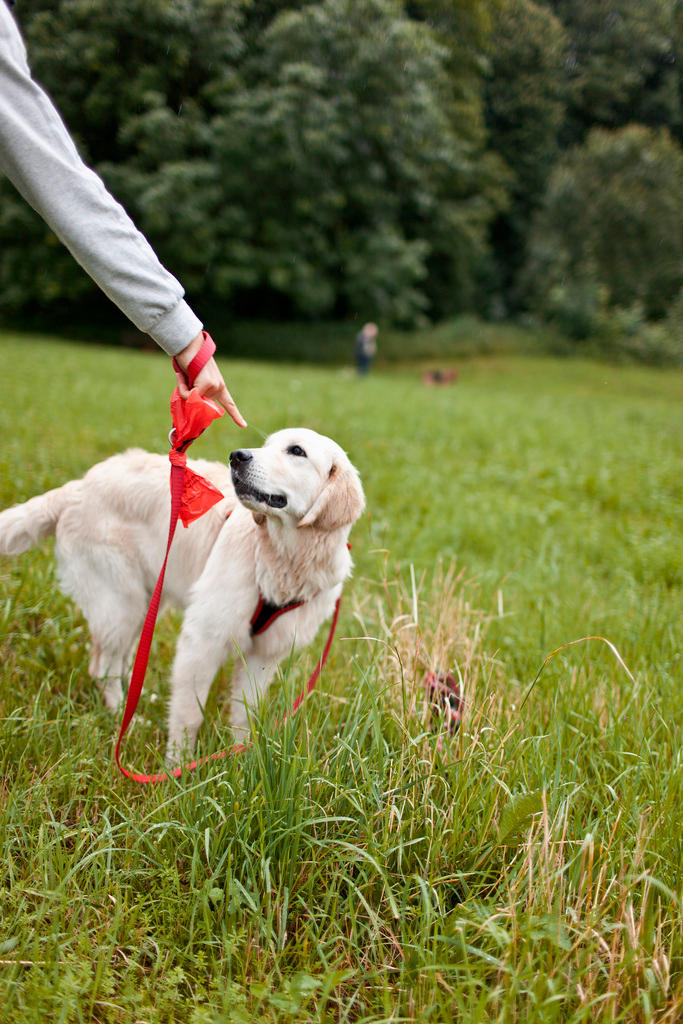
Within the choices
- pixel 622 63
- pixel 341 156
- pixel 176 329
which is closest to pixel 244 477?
pixel 176 329

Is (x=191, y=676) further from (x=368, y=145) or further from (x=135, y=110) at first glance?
(x=368, y=145)

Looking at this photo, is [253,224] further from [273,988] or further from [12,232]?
[273,988]

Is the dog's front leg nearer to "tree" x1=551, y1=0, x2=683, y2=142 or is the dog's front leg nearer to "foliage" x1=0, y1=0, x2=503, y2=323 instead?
"foliage" x1=0, y1=0, x2=503, y2=323

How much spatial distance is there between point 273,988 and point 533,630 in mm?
2442

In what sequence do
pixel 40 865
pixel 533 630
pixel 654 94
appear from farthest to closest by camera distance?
pixel 654 94, pixel 533 630, pixel 40 865

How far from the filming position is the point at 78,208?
187 centimetres

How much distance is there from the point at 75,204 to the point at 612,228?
3281 centimetres

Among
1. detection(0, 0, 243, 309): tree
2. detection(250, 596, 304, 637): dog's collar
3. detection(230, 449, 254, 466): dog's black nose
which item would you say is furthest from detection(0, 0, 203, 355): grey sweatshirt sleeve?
detection(0, 0, 243, 309): tree

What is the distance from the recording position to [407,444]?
9.31 metres

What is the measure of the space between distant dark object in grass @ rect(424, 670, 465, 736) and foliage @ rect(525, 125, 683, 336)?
1243 inches

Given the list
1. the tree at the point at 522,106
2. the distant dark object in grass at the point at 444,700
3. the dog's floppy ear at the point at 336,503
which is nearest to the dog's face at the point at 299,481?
the dog's floppy ear at the point at 336,503

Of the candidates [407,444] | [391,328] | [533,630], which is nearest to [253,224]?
[391,328]

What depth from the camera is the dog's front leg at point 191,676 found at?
2.48 m

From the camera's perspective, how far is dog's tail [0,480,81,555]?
2727 millimetres
